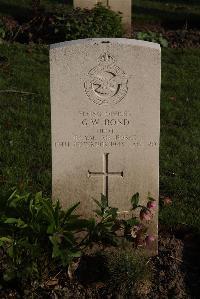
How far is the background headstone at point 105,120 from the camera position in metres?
4.44

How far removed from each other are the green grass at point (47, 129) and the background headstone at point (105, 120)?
728 mm

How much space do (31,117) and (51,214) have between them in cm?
312

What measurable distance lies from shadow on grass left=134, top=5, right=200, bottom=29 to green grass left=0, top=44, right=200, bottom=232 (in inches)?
83.4

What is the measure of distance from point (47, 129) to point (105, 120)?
2.68m

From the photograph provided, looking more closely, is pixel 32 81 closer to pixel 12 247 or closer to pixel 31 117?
pixel 31 117

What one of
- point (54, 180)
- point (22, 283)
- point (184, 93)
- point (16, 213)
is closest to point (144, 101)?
point (54, 180)

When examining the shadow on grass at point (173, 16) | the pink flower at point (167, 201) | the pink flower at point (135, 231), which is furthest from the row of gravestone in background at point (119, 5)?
the pink flower at point (135, 231)

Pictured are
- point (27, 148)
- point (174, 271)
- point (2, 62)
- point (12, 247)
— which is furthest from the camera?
point (2, 62)

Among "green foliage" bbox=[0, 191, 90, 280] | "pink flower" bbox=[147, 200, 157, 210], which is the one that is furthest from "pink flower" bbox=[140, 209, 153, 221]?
"green foliage" bbox=[0, 191, 90, 280]

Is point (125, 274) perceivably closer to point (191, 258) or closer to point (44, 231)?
point (44, 231)

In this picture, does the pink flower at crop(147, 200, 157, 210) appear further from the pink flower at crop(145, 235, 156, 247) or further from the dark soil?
the dark soil

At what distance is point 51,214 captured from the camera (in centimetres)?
449

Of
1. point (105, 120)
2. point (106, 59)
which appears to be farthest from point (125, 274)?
point (106, 59)

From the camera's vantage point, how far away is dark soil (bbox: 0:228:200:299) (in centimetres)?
449
